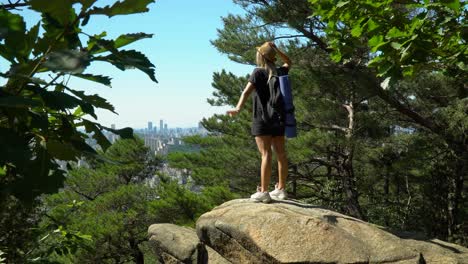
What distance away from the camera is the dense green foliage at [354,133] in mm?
9977

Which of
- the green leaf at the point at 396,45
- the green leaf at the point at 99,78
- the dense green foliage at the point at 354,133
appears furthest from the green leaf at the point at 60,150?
the dense green foliage at the point at 354,133

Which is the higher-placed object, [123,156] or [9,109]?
[9,109]

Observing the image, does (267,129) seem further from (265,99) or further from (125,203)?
(125,203)

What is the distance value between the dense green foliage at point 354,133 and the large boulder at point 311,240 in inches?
181

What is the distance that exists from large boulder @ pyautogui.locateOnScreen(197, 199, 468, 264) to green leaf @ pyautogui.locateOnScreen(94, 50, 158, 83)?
432cm

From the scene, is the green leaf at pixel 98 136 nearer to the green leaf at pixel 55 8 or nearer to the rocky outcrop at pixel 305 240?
the green leaf at pixel 55 8

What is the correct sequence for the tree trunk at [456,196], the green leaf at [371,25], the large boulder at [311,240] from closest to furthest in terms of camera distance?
1. the green leaf at [371,25]
2. the large boulder at [311,240]
3. the tree trunk at [456,196]

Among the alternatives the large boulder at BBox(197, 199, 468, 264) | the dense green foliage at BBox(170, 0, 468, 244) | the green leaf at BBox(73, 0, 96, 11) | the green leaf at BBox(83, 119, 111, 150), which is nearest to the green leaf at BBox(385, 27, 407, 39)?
the large boulder at BBox(197, 199, 468, 264)

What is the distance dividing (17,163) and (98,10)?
0.25m

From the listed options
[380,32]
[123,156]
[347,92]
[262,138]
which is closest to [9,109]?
[380,32]

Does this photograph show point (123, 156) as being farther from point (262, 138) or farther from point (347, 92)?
point (262, 138)

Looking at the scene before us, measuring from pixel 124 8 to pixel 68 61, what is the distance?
4.6 inches

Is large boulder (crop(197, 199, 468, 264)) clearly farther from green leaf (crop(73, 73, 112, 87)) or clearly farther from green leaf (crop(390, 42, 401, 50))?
green leaf (crop(73, 73, 112, 87))

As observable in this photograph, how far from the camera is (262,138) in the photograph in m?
4.99
